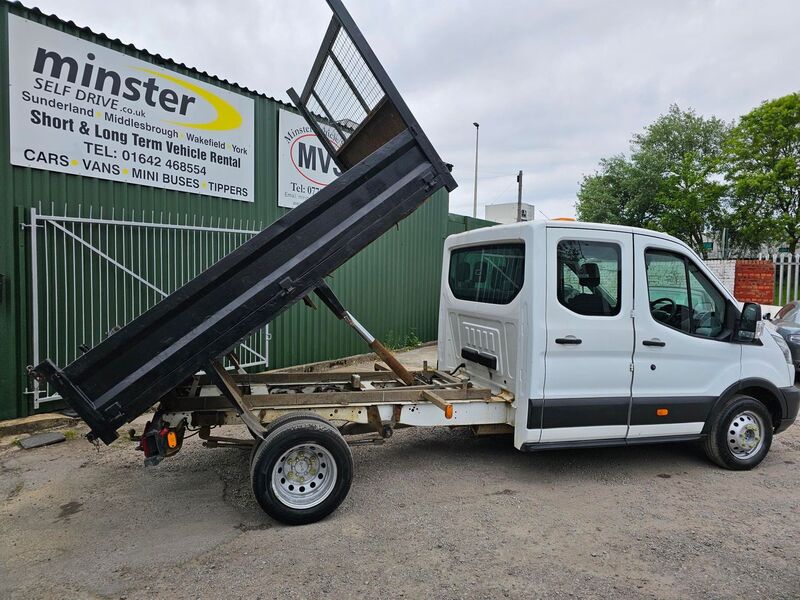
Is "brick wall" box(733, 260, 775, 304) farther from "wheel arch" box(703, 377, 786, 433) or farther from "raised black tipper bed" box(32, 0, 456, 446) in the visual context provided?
"raised black tipper bed" box(32, 0, 456, 446)

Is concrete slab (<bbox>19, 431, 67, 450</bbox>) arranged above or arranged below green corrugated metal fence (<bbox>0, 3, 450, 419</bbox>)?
below

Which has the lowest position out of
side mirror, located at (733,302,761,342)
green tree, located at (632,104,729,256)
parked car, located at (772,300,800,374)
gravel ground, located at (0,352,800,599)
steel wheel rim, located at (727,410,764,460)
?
gravel ground, located at (0,352,800,599)

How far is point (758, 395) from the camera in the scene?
5219mm

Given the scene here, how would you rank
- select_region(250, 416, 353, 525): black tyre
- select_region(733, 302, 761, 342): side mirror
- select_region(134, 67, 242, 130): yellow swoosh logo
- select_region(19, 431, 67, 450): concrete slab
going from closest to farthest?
select_region(250, 416, 353, 525): black tyre → select_region(733, 302, 761, 342): side mirror → select_region(19, 431, 67, 450): concrete slab → select_region(134, 67, 242, 130): yellow swoosh logo

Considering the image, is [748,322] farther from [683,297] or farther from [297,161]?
[297,161]

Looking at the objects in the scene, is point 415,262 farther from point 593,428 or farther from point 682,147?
point 682,147

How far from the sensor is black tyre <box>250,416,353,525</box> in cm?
372

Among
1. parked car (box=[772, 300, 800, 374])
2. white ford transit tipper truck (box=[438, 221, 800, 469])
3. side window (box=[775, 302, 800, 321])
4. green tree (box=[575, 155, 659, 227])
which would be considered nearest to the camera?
white ford transit tipper truck (box=[438, 221, 800, 469])

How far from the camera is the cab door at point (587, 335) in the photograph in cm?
446

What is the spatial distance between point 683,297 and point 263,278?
146 inches

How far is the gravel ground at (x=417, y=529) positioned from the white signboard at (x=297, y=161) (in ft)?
15.8

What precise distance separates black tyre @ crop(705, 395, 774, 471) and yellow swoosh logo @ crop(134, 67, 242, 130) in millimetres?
7142

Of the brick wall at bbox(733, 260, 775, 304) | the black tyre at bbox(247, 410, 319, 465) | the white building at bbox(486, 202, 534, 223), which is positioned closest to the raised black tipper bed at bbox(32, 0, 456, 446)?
the black tyre at bbox(247, 410, 319, 465)

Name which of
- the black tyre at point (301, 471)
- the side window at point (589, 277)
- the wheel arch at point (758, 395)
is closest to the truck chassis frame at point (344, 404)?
the black tyre at point (301, 471)
